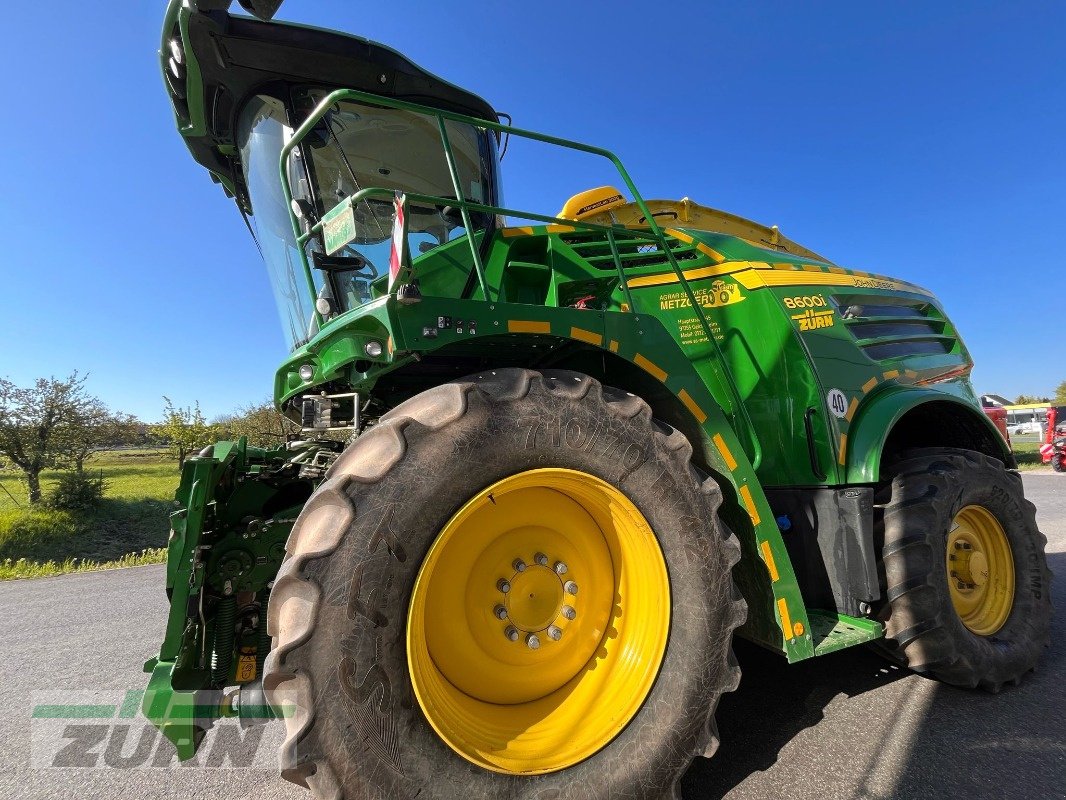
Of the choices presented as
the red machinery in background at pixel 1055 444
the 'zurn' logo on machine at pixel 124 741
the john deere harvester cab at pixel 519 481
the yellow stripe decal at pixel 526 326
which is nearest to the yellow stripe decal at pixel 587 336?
the john deere harvester cab at pixel 519 481

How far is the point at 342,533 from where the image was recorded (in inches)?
63.0

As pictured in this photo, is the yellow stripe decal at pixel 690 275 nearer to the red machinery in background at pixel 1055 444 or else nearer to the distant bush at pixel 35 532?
the red machinery in background at pixel 1055 444

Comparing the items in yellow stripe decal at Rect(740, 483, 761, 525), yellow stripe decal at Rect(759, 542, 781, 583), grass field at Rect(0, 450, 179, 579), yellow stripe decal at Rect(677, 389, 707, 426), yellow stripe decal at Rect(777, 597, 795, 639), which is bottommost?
grass field at Rect(0, 450, 179, 579)

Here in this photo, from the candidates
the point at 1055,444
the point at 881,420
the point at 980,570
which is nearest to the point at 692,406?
the point at 881,420

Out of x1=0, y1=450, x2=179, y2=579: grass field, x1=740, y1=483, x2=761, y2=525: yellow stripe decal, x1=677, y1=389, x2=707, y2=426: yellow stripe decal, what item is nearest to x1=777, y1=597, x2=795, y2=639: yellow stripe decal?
x1=740, y1=483, x2=761, y2=525: yellow stripe decal

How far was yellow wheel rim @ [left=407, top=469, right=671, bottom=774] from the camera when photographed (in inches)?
75.9

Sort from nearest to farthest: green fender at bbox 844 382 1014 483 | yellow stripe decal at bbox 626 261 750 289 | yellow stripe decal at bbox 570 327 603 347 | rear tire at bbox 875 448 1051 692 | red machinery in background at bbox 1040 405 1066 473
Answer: yellow stripe decal at bbox 570 327 603 347
rear tire at bbox 875 448 1051 692
green fender at bbox 844 382 1014 483
yellow stripe decal at bbox 626 261 750 289
red machinery in background at bbox 1040 405 1066 473

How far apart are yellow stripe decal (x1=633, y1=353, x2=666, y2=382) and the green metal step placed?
1376 mm

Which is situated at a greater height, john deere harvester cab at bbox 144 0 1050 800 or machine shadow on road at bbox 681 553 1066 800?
john deere harvester cab at bbox 144 0 1050 800

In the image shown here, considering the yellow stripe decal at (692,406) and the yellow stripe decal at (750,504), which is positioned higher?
the yellow stripe decal at (692,406)

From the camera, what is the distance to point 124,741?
2820mm

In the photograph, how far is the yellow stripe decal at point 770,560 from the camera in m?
2.37

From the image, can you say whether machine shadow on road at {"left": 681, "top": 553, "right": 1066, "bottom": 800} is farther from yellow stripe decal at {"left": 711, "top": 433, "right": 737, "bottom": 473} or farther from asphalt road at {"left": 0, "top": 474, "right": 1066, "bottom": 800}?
yellow stripe decal at {"left": 711, "top": 433, "right": 737, "bottom": 473}

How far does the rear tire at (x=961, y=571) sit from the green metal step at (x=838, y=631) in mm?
267
